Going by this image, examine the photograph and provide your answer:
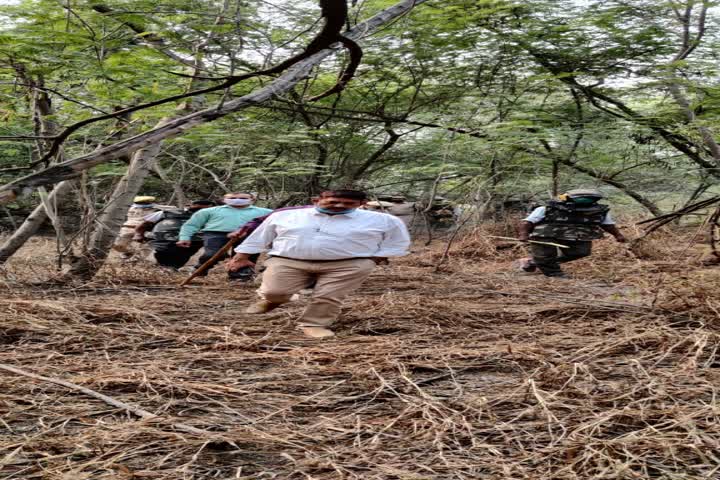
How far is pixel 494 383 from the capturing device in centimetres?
363

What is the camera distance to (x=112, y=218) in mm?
7918

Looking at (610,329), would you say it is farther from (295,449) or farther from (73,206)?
(73,206)

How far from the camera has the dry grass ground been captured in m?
2.50

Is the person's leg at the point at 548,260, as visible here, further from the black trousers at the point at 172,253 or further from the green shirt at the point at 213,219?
the black trousers at the point at 172,253

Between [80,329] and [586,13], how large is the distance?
861 cm

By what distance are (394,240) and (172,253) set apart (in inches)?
199

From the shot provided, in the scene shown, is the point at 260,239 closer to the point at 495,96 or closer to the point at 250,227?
the point at 250,227

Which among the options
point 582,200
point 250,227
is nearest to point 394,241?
point 250,227

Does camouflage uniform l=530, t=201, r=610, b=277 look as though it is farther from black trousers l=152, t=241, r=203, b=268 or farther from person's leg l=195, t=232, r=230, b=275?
black trousers l=152, t=241, r=203, b=268

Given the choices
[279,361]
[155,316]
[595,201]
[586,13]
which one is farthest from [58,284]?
[586,13]

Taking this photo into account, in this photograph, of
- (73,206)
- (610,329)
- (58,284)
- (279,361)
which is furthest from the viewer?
(73,206)

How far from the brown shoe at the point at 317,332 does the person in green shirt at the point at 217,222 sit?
12.7ft

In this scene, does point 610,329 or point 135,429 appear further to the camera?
point 610,329

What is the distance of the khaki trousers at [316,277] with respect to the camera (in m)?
5.36
